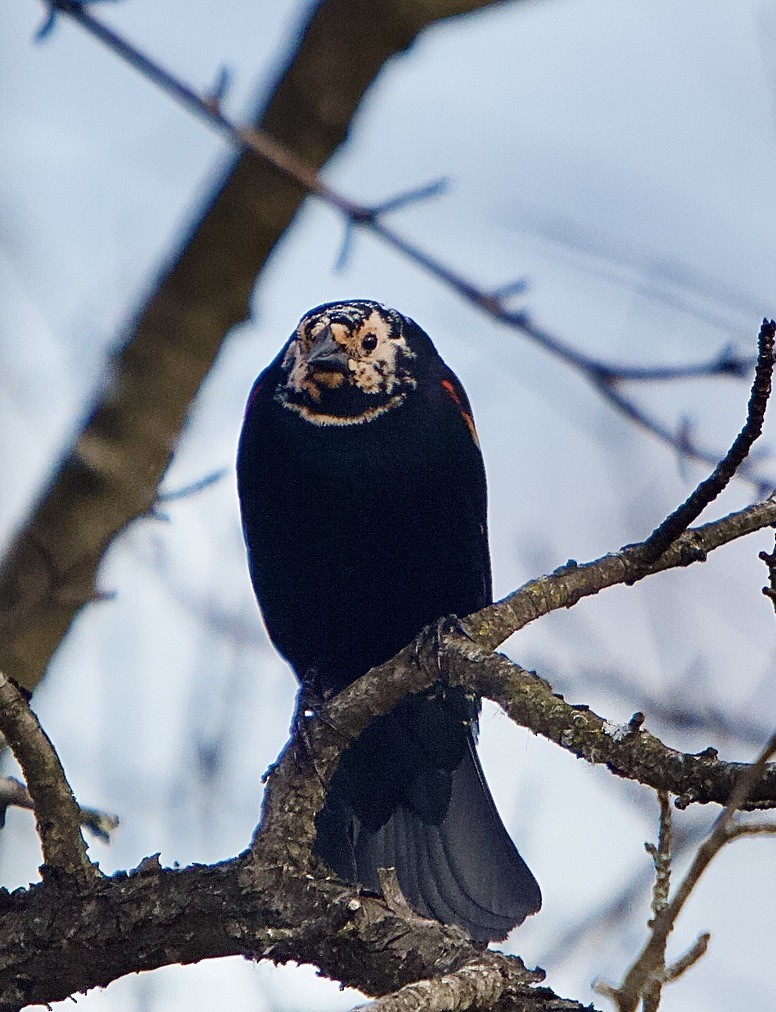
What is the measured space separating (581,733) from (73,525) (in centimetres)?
170

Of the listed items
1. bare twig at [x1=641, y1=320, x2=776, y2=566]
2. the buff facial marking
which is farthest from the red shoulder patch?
bare twig at [x1=641, y1=320, x2=776, y2=566]

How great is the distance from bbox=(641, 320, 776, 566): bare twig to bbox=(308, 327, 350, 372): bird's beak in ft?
5.11

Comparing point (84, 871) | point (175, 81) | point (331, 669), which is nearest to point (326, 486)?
point (331, 669)

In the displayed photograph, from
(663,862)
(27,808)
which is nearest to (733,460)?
(663,862)

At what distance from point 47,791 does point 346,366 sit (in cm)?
180

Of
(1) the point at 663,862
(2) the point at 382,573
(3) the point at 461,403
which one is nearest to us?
(1) the point at 663,862

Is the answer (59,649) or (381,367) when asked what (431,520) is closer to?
(381,367)

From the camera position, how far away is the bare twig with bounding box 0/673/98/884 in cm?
247

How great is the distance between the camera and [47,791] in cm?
253

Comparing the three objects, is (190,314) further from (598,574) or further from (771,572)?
(771,572)

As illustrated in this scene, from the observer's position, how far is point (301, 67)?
365 cm

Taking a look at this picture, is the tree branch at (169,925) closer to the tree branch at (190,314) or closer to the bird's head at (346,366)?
the tree branch at (190,314)

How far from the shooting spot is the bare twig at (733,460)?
217cm

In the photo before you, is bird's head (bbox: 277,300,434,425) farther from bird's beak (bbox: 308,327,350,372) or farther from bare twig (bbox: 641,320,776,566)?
bare twig (bbox: 641,320,776,566)
